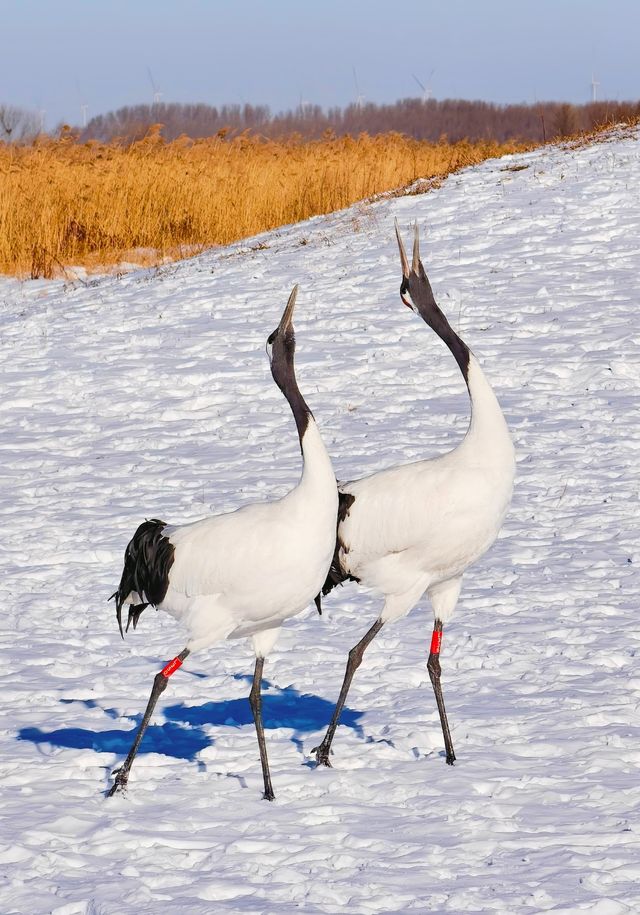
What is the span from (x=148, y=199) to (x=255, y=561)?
50.4 ft

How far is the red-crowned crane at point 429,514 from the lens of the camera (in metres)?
4.73

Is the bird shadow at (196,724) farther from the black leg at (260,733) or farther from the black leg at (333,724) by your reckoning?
the black leg at (260,733)

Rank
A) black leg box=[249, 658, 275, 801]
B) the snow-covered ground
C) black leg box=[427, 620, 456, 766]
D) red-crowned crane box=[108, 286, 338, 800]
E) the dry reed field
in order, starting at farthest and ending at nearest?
the dry reed field
black leg box=[427, 620, 456, 766]
black leg box=[249, 658, 275, 801]
red-crowned crane box=[108, 286, 338, 800]
the snow-covered ground

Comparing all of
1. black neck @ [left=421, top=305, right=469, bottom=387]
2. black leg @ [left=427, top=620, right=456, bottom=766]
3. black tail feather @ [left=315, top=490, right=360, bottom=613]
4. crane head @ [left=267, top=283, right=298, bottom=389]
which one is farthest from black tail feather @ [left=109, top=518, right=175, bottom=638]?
black neck @ [left=421, top=305, right=469, bottom=387]

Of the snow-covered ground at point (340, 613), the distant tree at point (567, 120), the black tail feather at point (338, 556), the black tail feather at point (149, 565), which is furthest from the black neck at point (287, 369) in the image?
the distant tree at point (567, 120)

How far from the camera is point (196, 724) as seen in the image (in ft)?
17.5

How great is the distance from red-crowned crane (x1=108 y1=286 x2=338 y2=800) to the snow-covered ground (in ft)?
1.52

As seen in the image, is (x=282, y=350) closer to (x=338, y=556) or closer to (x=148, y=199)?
(x=338, y=556)

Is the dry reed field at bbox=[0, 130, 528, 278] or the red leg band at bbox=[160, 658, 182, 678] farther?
the dry reed field at bbox=[0, 130, 528, 278]

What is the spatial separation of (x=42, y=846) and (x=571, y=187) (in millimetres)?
13064

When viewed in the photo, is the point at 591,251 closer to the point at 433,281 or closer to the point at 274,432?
the point at 433,281

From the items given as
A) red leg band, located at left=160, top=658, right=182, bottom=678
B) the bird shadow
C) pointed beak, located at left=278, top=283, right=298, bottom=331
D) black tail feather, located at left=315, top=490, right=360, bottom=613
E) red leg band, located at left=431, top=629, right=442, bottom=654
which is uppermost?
pointed beak, located at left=278, top=283, right=298, bottom=331

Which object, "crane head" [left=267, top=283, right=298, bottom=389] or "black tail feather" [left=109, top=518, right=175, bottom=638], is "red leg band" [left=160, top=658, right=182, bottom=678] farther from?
"crane head" [left=267, top=283, right=298, bottom=389]

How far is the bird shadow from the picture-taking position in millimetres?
5082
